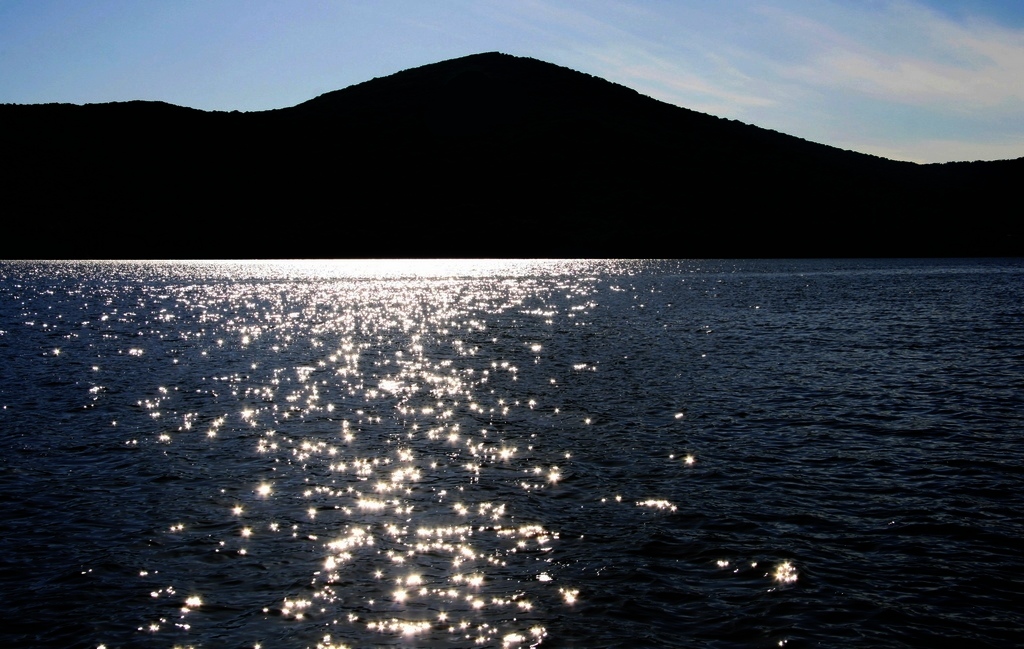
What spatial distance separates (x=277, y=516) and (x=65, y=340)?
138 feet

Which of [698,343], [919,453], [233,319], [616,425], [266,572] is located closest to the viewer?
[266,572]

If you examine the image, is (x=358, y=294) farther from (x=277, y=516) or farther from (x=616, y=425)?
(x=277, y=516)

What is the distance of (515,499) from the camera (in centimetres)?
1878

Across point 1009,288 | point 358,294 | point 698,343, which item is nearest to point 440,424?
point 698,343

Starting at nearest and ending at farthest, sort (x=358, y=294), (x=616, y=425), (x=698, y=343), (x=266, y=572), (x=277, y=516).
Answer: (x=266, y=572) → (x=277, y=516) → (x=616, y=425) → (x=698, y=343) → (x=358, y=294)

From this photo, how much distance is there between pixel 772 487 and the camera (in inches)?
763

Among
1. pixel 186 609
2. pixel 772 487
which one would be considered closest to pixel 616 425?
pixel 772 487

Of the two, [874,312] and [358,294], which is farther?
[358,294]

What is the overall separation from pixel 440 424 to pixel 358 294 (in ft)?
266

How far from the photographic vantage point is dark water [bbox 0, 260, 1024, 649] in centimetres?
1262

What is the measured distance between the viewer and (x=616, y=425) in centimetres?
2678

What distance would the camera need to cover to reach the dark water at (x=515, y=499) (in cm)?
1262

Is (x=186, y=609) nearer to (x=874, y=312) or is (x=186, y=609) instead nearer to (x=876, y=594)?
(x=876, y=594)

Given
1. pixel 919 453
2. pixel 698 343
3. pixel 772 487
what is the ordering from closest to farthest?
pixel 772 487 < pixel 919 453 < pixel 698 343
